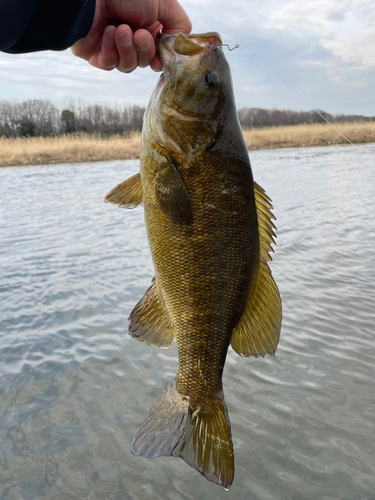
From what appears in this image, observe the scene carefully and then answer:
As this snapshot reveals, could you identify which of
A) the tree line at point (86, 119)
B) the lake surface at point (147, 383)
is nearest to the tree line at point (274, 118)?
the tree line at point (86, 119)

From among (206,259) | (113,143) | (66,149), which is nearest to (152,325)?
(206,259)

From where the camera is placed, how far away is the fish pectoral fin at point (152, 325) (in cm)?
191

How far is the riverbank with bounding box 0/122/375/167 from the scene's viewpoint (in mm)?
23453

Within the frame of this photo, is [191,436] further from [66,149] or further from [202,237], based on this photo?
[66,149]

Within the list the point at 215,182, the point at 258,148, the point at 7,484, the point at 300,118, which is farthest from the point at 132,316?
the point at 300,118

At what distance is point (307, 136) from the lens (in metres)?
29.1

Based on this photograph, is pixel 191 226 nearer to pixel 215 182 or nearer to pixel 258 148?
pixel 215 182

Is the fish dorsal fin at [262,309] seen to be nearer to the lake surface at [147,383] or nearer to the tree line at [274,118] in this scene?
the lake surface at [147,383]

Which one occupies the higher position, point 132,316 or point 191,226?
point 191,226

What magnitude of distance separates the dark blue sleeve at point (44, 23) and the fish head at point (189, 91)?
2.13 ft

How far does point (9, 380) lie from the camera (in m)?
→ 3.45

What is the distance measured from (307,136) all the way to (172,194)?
29.7 metres

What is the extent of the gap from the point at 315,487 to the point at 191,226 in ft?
5.71

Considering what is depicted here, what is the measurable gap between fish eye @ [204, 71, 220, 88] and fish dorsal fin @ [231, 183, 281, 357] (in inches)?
18.2
